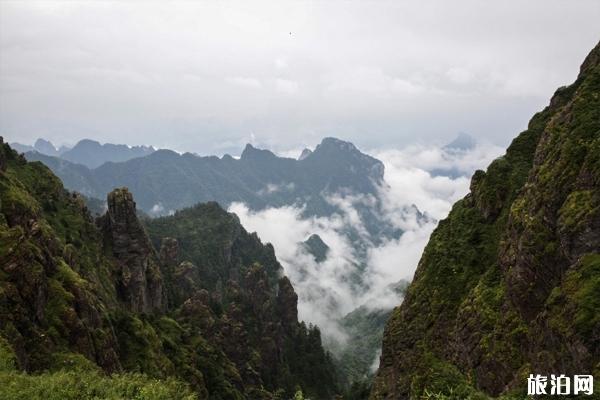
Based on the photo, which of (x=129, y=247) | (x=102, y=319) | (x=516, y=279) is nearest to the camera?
(x=516, y=279)

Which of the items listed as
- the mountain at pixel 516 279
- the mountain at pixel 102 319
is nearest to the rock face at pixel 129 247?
Result: the mountain at pixel 102 319

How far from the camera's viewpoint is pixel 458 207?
79.1 meters

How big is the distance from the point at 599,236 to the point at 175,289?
6513 inches

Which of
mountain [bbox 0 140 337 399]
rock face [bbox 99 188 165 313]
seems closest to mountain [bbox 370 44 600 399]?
mountain [bbox 0 140 337 399]

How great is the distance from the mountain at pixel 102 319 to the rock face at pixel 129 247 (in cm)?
28

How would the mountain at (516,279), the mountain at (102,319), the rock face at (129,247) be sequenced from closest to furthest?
the mountain at (516,279), the mountain at (102,319), the rock face at (129,247)

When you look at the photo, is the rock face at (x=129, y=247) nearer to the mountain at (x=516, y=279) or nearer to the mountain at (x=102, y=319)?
the mountain at (x=102, y=319)

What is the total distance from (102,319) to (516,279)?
60339 mm

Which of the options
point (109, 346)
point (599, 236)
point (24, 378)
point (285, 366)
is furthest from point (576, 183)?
point (285, 366)

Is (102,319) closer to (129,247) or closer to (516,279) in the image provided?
(129,247)

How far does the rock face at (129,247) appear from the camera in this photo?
126m

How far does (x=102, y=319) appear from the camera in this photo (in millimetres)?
78125

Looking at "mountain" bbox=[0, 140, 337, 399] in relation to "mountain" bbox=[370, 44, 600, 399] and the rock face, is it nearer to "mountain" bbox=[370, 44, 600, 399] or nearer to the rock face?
the rock face

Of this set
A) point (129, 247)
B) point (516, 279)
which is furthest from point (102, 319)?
point (516, 279)
